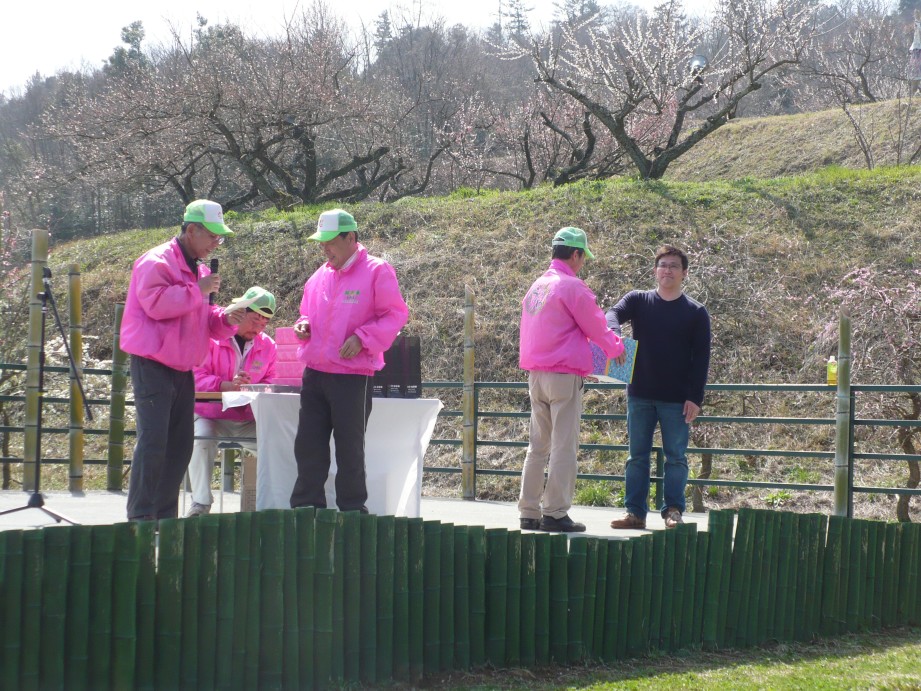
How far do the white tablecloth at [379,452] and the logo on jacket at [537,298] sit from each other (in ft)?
2.53

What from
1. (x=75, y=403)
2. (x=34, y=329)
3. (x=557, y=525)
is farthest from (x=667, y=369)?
(x=75, y=403)

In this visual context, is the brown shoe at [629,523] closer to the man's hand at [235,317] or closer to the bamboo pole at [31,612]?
the man's hand at [235,317]

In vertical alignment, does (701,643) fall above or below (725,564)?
below

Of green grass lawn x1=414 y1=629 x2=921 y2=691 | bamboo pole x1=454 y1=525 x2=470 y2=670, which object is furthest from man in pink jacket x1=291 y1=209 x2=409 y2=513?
green grass lawn x1=414 y1=629 x2=921 y2=691

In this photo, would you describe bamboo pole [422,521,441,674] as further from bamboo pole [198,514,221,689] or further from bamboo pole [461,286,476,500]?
bamboo pole [461,286,476,500]

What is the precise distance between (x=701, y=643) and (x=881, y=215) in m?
13.2

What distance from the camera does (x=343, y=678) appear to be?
3.97 meters

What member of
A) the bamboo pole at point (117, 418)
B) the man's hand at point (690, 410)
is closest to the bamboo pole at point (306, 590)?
the man's hand at point (690, 410)

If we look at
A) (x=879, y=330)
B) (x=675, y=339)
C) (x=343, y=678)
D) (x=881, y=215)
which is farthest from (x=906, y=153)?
(x=343, y=678)

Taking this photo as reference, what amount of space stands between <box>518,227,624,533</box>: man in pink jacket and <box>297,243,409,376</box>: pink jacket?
0.93 m

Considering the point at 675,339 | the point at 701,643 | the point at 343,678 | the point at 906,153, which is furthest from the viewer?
the point at 906,153

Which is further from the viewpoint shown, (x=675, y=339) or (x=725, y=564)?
(x=675, y=339)

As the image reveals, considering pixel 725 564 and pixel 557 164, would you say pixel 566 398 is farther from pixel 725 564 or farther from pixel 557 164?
pixel 557 164

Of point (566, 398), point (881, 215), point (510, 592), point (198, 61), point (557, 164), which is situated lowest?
Answer: point (510, 592)
